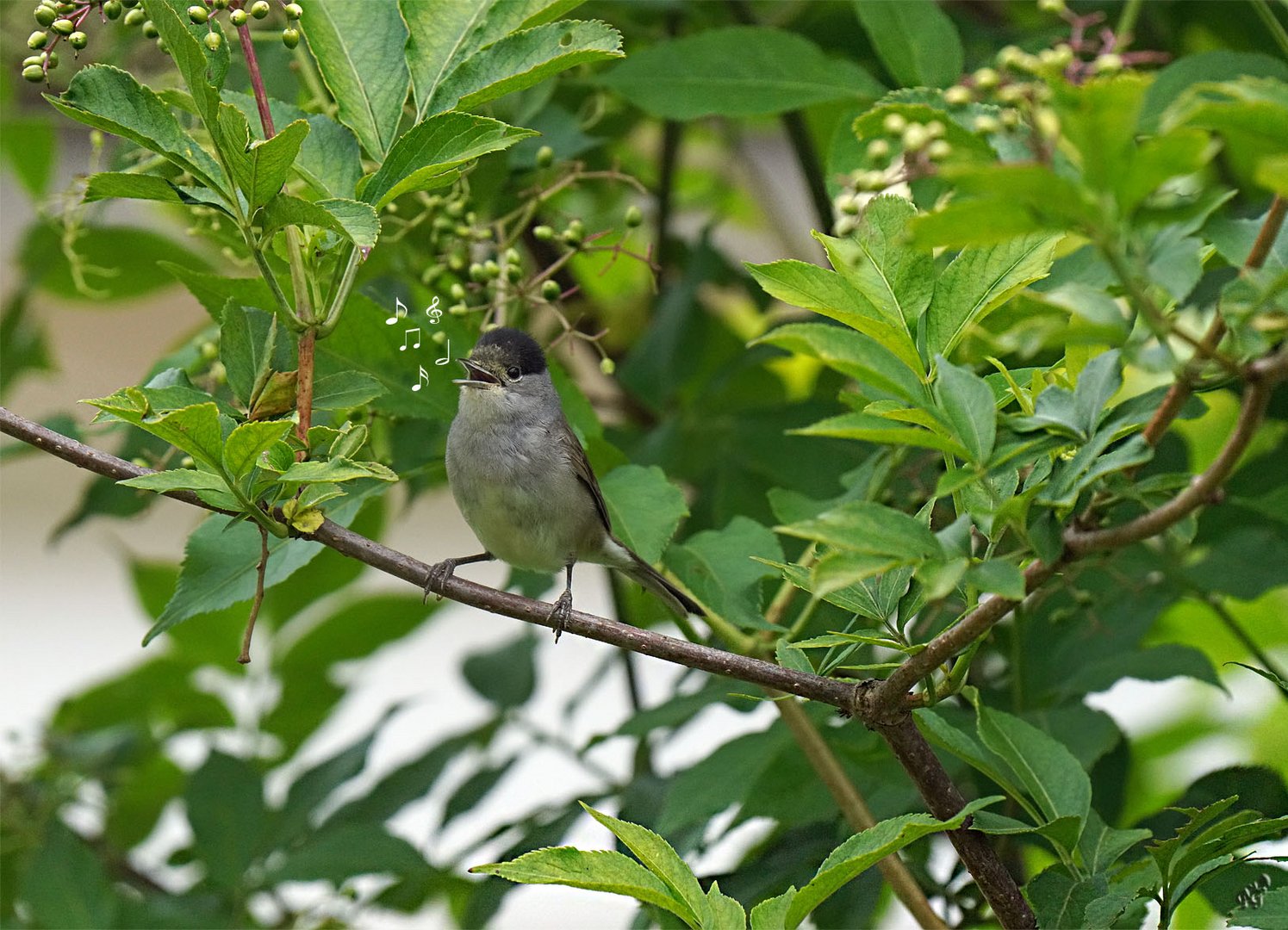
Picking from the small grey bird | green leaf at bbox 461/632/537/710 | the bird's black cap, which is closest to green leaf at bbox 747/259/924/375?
the bird's black cap

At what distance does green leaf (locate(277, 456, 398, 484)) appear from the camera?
134 cm

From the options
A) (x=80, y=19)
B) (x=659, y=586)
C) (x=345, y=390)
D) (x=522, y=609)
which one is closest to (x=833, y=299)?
(x=522, y=609)

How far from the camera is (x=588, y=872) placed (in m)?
1.33

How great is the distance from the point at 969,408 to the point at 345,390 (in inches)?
31.9

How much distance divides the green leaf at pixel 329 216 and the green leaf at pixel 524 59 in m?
0.21

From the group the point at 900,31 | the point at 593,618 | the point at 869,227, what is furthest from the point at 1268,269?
the point at 900,31

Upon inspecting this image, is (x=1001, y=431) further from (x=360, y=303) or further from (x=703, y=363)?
(x=703, y=363)

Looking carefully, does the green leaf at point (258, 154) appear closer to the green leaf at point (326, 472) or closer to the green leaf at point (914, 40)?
the green leaf at point (326, 472)

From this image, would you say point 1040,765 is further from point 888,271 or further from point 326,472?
point 326,472

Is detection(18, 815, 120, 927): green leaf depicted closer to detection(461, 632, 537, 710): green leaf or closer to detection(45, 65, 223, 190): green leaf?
detection(461, 632, 537, 710): green leaf

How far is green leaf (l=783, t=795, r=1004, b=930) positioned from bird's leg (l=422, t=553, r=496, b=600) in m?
0.52

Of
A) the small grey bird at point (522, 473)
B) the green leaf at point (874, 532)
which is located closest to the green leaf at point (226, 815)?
the small grey bird at point (522, 473)

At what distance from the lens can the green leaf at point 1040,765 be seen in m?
1.58

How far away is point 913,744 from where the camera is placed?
4.68 feet
